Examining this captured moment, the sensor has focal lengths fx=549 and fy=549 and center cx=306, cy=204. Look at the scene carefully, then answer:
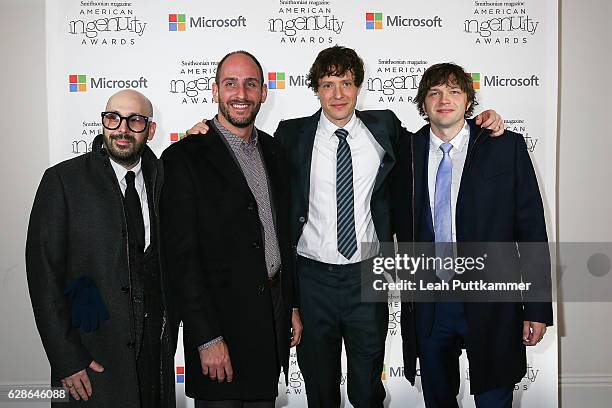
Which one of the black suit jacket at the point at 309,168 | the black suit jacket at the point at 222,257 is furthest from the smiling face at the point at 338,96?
the black suit jacket at the point at 222,257

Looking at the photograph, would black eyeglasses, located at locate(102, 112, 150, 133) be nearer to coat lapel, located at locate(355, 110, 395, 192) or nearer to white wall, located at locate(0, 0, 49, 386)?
coat lapel, located at locate(355, 110, 395, 192)

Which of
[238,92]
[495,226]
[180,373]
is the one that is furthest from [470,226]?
[180,373]

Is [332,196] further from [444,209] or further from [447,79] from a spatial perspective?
[447,79]

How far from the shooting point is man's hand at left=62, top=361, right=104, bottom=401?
219cm

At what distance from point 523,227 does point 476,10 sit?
160 centimetres

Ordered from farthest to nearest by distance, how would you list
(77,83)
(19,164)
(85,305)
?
1. (19,164)
2. (77,83)
3. (85,305)

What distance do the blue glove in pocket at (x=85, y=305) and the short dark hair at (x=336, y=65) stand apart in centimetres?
147

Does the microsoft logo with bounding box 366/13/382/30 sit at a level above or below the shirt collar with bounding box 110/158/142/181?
above

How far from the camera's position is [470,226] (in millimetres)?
2531

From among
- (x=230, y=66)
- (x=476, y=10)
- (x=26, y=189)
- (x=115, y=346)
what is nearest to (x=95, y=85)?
(x=26, y=189)

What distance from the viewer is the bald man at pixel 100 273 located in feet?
7.15

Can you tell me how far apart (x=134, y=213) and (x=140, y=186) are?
15cm

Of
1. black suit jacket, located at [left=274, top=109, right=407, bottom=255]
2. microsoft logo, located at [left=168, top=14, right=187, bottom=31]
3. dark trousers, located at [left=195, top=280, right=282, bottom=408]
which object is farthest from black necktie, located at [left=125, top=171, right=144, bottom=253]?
microsoft logo, located at [left=168, top=14, right=187, bottom=31]

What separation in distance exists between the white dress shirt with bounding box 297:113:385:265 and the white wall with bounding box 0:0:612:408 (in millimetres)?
1766
